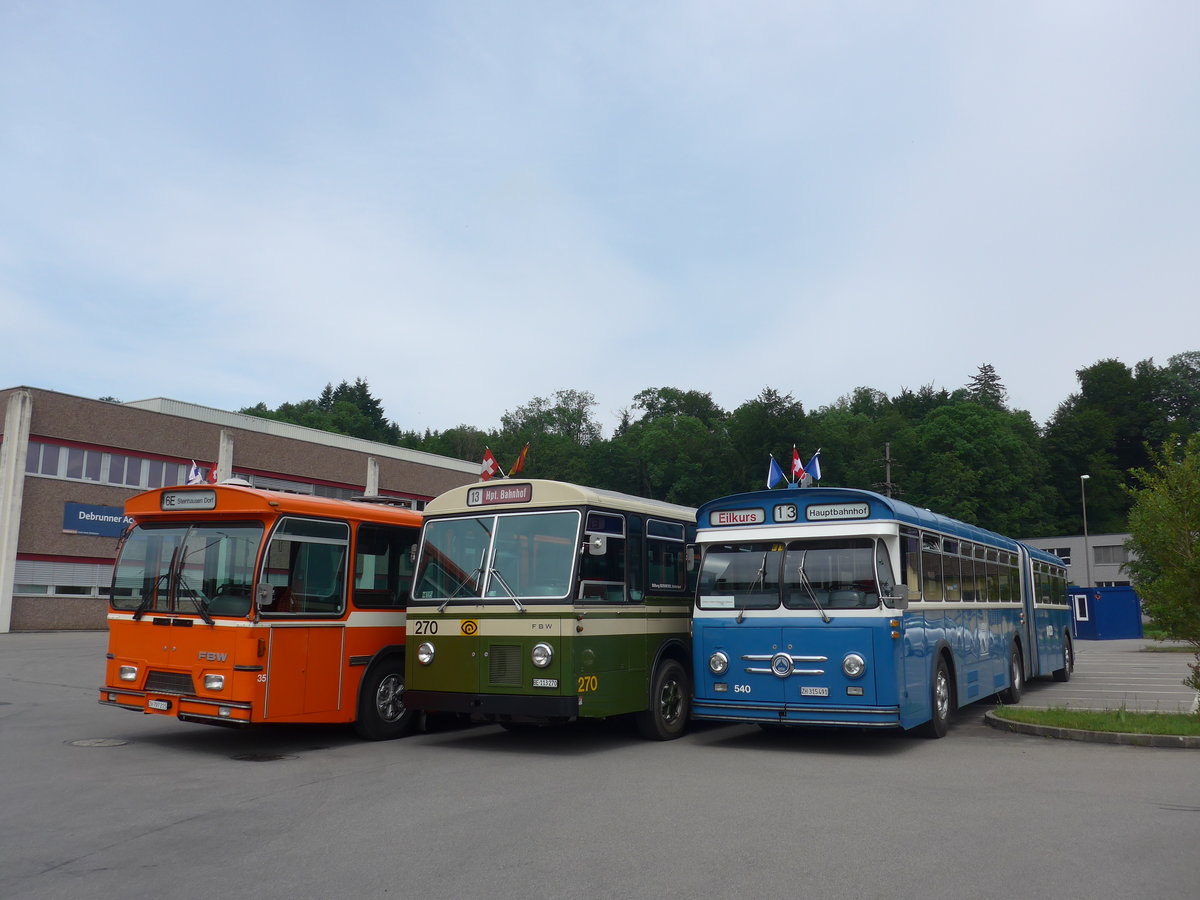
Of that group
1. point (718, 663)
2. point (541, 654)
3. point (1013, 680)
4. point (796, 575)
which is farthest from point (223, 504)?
point (1013, 680)

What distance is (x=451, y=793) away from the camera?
29.0ft

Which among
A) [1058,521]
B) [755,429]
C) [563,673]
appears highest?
[755,429]

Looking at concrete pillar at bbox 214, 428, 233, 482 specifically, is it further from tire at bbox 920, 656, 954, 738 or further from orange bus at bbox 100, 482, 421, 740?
tire at bbox 920, 656, 954, 738

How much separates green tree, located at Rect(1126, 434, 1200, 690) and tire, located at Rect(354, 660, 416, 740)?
31.9ft

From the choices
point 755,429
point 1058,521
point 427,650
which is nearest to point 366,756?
point 427,650

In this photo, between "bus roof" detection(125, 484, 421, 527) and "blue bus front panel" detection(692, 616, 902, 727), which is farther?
"bus roof" detection(125, 484, 421, 527)

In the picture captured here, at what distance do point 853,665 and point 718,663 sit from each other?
65.7 inches

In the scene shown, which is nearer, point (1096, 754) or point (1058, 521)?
point (1096, 754)

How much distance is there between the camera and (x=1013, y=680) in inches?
668

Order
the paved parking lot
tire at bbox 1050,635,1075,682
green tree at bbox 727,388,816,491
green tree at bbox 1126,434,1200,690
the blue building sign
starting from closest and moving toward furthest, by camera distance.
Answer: green tree at bbox 1126,434,1200,690 → the paved parking lot → tire at bbox 1050,635,1075,682 → the blue building sign → green tree at bbox 727,388,816,491

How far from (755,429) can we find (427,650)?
6532 cm

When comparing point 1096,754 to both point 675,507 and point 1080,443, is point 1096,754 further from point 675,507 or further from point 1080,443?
point 1080,443

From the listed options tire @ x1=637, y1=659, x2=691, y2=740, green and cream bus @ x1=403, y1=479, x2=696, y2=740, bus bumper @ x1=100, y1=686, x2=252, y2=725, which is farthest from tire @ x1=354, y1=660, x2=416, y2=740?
tire @ x1=637, y1=659, x2=691, y2=740

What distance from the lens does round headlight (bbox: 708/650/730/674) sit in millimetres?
11789
